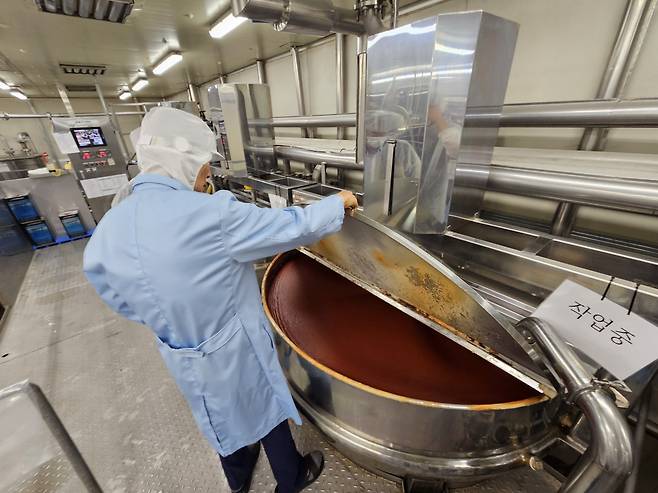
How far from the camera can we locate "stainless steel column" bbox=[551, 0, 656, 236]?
1222 millimetres

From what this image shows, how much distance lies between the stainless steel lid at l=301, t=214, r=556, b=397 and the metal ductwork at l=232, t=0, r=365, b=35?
1094 millimetres

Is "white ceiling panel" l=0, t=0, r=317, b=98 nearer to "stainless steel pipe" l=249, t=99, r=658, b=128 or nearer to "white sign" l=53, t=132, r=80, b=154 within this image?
"white sign" l=53, t=132, r=80, b=154

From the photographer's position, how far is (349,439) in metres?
0.99

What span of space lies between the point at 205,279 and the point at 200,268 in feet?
0.12

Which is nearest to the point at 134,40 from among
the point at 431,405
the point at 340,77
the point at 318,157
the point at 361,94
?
the point at 340,77

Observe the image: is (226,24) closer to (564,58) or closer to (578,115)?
(564,58)

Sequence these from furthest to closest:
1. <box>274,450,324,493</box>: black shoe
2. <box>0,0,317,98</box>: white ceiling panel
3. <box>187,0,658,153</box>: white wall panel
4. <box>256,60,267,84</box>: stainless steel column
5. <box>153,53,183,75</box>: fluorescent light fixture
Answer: <box>256,60,267,84</box>: stainless steel column < <box>153,53,183,75</box>: fluorescent light fixture < <box>0,0,317,98</box>: white ceiling panel < <box>187,0,658,153</box>: white wall panel < <box>274,450,324,493</box>: black shoe

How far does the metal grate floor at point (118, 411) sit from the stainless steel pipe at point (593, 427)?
0.74 meters

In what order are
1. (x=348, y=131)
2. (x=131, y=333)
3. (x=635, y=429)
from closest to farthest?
(x=635, y=429)
(x=131, y=333)
(x=348, y=131)

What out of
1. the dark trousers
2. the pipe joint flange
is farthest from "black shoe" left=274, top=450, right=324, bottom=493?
the pipe joint flange

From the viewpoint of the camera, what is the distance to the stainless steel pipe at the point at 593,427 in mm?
549

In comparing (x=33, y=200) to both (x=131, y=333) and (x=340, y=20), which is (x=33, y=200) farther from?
(x=340, y=20)

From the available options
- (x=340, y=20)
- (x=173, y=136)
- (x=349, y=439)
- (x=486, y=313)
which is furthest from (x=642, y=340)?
(x=340, y=20)

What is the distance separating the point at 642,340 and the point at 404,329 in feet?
2.24
